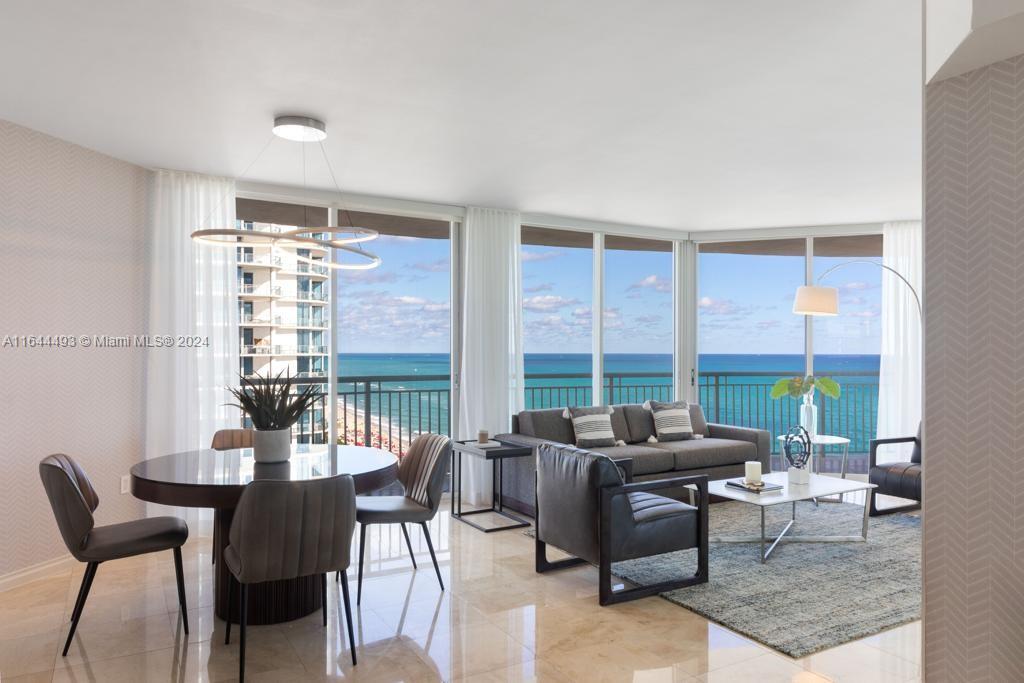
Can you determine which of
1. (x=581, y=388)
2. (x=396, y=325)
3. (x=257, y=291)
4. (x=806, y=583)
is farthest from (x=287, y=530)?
(x=396, y=325)

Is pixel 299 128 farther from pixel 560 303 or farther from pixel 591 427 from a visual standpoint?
pixel 560 303

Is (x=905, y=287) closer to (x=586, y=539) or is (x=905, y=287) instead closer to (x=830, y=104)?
(x=830, y=104)

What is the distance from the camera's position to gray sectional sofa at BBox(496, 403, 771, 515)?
223 inches

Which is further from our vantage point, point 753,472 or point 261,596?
point 753,472

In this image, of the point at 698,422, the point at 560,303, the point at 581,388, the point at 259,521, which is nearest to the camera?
the point at 259,521

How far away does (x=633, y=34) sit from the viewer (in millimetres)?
2777

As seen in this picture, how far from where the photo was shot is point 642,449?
5914 millimetres

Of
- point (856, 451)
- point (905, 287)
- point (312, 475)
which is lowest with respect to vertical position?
point (856, 451)

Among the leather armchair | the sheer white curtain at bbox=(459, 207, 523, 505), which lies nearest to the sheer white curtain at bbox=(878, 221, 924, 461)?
the leather armchair

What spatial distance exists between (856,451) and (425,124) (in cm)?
860

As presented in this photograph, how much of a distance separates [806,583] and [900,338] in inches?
163

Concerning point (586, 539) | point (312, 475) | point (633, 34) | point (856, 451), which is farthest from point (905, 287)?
point (312, 475)

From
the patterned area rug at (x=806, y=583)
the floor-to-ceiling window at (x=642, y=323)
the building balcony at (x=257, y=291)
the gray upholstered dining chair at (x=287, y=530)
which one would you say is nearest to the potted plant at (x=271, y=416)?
the gray upholstered dining chair at (x=287, y=530)

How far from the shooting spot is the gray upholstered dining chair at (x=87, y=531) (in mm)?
3029
